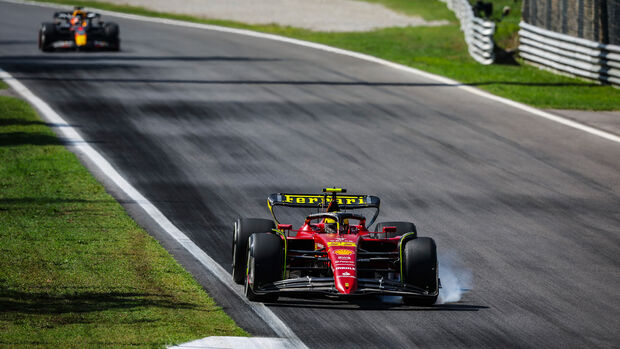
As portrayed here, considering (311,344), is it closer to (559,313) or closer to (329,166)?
(559,313)

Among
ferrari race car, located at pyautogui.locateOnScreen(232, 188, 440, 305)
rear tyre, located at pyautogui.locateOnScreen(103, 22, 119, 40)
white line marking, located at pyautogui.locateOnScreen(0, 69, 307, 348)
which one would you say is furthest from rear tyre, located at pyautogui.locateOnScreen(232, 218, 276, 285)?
rear tyre, located at pyautogui.locateOnScreen(103, 22, 119, 40)

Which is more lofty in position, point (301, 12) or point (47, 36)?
point (47, 36)

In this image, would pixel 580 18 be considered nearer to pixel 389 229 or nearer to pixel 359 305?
pixel 389 229

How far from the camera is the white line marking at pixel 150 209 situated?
37.1ft

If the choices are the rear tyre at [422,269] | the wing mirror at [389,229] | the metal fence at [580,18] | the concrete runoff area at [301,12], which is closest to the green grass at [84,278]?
the rear tyre at [422,269]

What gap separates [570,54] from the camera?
32.4m

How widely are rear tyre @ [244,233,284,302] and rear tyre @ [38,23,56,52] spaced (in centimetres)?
2541

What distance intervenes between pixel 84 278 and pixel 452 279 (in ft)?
15.7

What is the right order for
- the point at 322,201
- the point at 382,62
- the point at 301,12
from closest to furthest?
1. the point at 322,201
2. the point at 382,62
3. the point at 301,12

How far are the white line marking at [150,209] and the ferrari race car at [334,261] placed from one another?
291mm

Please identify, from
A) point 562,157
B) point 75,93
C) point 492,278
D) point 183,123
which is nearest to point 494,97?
point 562,157

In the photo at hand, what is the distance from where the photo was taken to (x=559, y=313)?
1195 centimetres

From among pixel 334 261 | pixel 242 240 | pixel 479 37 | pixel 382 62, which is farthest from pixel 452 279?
pixel 479 37

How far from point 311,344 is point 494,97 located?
19.7 m
